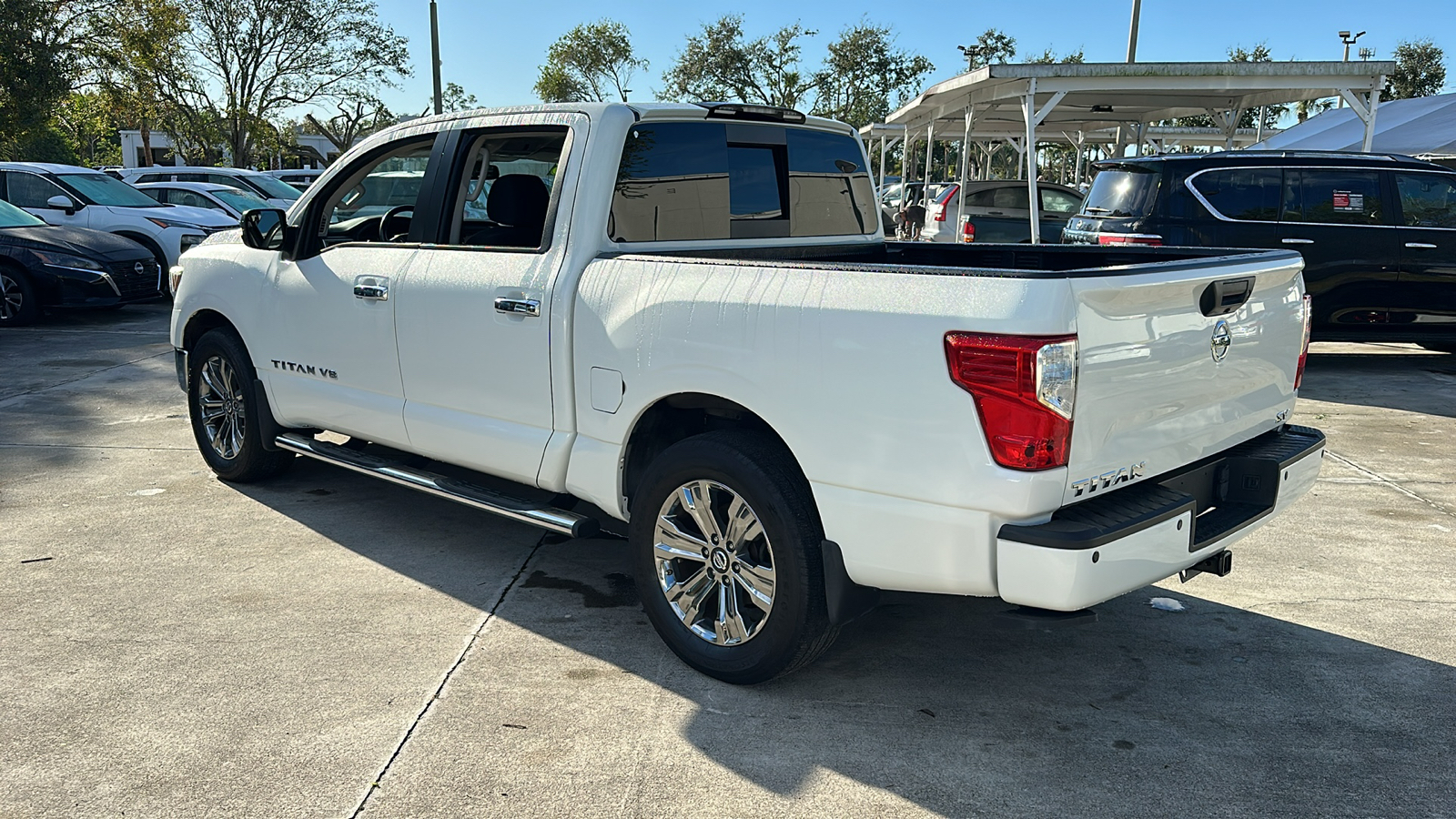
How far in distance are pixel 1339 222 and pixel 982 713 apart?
808cm

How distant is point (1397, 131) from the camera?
18672 mm

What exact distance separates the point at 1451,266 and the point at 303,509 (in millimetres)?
9359

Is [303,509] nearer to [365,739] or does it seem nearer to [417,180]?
[417,180]

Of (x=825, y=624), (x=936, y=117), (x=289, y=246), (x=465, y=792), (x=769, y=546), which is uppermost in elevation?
(x=936, y=117)

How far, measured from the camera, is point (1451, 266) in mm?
9812

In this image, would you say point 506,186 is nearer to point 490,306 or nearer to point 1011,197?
point 490,306

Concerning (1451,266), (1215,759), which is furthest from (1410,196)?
(1215,759)

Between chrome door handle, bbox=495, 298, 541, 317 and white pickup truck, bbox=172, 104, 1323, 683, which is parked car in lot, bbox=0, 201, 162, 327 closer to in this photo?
white pickup truck, bbox=172, 104, 1323, 683

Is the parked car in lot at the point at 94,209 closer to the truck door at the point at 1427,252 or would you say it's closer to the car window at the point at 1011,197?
the car window at the point at 1011,197

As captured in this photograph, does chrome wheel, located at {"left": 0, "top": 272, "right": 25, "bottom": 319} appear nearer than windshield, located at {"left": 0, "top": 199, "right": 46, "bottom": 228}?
Yes

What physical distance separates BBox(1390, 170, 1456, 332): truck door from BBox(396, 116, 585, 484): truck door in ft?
27.5

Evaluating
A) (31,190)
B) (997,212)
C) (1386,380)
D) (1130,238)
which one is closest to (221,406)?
(1130,238)

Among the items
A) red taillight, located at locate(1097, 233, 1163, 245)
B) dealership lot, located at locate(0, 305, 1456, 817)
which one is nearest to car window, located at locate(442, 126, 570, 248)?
dealership lot, located at locate(0, 305, 1456, 817)

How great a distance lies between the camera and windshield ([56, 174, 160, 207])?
15.1m
